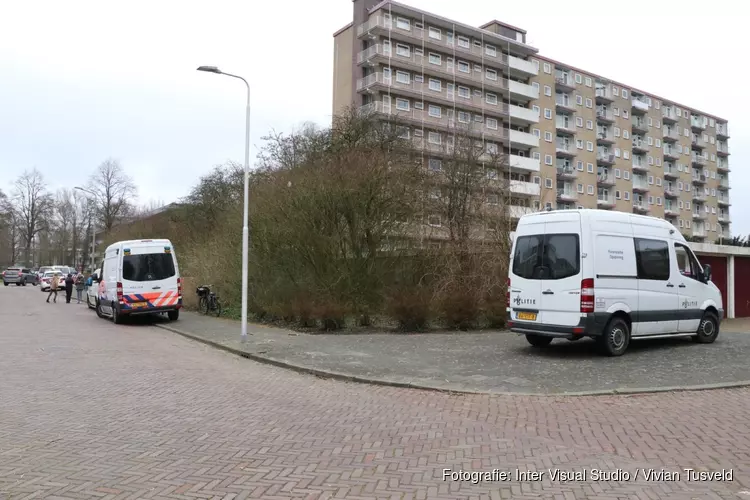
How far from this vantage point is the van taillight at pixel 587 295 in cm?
981

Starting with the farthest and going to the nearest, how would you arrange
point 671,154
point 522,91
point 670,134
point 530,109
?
point 670,134
point 671,154
point 530,109
point 522,91

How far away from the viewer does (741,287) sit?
23.3 m

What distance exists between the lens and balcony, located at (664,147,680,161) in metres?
84.4

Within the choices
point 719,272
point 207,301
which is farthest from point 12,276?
point 719,272

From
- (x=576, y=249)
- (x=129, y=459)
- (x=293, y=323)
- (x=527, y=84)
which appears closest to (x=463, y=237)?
(x=293, y=323)

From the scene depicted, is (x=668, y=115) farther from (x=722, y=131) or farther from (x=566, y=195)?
(x=566, y=195)

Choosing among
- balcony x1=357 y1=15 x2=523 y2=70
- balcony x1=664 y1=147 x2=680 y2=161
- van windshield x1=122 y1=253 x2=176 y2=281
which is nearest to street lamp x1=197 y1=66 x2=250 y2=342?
van windshield x1=122 y1=253 x2=176 y2=281

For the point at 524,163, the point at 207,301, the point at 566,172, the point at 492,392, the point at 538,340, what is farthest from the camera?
the point at 566,172

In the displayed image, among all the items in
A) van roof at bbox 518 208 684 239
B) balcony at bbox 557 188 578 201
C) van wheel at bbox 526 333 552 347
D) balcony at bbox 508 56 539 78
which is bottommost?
van wheel at bbox 526 333 552 347

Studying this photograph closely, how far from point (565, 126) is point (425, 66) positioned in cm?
2279

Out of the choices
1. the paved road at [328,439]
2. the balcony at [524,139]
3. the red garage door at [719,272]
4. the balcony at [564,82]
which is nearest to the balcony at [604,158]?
the balcony at [564,82]

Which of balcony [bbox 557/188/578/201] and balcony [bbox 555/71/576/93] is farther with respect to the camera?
balcony [bbox 555/71/576/93]

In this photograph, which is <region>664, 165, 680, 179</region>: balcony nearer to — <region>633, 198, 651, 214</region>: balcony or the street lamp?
<region>633, 198, 651, 214</region>: balcony

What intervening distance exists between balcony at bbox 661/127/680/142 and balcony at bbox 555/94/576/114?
78.5 ft
